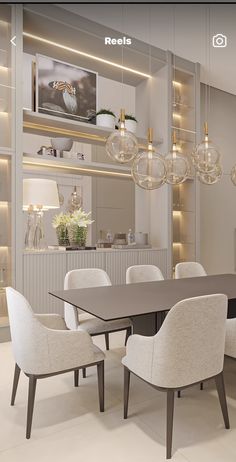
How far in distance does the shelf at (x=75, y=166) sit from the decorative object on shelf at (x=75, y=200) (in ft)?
0.96

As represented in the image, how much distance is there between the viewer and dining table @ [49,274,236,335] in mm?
2059

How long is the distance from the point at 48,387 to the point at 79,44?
4.04m

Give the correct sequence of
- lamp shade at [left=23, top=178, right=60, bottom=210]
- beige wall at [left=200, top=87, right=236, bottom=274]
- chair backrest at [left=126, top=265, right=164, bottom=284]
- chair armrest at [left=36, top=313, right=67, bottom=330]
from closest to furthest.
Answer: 1. chair armrest at [left=36, top=313, right=67, bottom=330]
2. chair backrest at [left=126, top=265, right=164, bottom=284]
3. lamp shade at [left=23, top=178, right=60, bottom=210]
4. beige wall at [left=200, top=87, right=236, bottom=274]

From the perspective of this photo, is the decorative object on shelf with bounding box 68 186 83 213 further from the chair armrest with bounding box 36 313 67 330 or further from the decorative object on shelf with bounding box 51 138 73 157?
the chair armrest with bounding box 36 313 67 330

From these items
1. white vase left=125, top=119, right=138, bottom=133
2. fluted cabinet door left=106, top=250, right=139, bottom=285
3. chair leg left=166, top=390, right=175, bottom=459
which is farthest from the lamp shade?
chair leg left=166, top=390, right=175, bottom=459

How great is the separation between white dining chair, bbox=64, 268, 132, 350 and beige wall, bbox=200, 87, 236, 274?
308cm

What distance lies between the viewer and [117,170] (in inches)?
181

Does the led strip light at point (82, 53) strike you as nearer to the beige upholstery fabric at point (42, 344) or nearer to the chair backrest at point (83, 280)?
the chair backrest at point (83, 280)

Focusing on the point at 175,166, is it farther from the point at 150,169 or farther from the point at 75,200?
the point at 75,200

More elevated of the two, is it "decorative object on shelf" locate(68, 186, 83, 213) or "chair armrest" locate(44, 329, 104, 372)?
"decorative object on shelf" locate(68, 186, 83, 213)

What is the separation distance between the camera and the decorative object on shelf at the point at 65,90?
13.2ft

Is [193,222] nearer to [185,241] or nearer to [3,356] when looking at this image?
[185,241]

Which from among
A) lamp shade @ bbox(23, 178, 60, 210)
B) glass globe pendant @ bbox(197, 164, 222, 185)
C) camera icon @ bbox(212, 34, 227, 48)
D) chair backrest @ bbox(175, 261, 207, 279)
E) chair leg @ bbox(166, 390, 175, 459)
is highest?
camera icon @ bbox(212, 34, 227, 48)

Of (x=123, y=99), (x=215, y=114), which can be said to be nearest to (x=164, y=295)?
(x=123, y=99)
